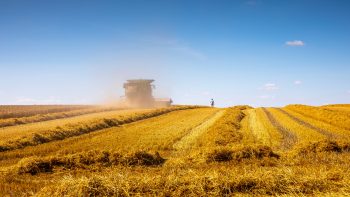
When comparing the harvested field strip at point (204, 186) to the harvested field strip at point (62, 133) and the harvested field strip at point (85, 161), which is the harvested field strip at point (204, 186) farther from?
the harvested field strip at point (62, 133)

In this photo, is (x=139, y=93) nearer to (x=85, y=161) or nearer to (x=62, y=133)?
(x=62, y=133)

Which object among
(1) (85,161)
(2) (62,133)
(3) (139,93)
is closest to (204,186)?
(1) (85,161)

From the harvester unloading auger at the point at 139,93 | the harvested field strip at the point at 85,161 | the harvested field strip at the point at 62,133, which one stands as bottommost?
the harvested field strip at the point at 85,161

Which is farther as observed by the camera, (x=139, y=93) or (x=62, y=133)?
(x=139, y=93)

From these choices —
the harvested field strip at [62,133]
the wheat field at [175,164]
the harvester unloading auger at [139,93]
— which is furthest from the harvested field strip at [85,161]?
the harvester unloading auger at [139,93]

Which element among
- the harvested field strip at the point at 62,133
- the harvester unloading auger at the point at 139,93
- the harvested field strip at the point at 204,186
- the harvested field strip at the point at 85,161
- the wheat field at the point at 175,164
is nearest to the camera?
the harvested field strip at the point at 204,186

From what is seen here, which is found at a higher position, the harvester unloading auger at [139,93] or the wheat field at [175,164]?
the harvester unloading auger at [139,93]

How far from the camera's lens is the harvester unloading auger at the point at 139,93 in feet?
186

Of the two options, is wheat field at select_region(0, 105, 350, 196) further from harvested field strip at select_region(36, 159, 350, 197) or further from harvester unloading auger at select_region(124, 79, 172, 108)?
harvester unloading auger at select_region(124, 79, 172, 108)

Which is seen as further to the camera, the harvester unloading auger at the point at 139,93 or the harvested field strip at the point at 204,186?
the harvester unloading auger at the point at 139,93

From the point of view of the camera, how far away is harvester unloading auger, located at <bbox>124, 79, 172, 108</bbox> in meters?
56.8

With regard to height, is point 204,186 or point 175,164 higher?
point 204,186

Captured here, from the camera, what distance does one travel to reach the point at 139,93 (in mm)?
57219

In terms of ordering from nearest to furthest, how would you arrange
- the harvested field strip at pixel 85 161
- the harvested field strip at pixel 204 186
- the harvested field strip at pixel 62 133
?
1. the harvested field strip at pixel 204 186
2. the harvested field strip at pixel 85 161
3. the harvested field strip at pixel 62 133
